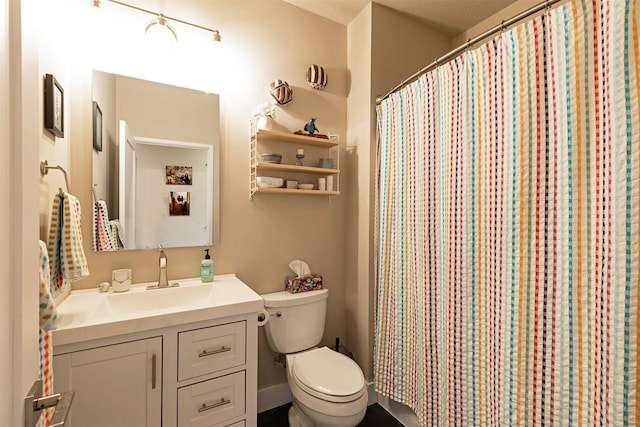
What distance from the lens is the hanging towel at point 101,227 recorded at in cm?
154

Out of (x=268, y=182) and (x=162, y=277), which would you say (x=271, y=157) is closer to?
(x=268, y=182)

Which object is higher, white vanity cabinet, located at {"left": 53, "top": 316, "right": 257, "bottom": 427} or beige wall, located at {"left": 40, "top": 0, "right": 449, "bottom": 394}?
beige wall, located at {"left": 40, "top": 0, "right": 449, "bottom": 394}

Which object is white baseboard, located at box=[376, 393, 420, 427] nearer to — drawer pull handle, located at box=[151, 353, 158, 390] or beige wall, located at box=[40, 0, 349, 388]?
beige wall, located at box=[40, 0, 349, 388]

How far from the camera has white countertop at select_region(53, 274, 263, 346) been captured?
3.70ft

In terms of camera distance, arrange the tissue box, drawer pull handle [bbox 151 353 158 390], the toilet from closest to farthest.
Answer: drawer pull handle [bbox 151 353 158 390] → the toilet → the tissue box

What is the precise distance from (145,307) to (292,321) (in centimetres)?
79

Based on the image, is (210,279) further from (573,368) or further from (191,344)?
(573,368)

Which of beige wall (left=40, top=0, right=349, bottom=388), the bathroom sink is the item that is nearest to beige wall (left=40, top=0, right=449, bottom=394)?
beige wall (left=40, top=0, right=349, bottom=388)

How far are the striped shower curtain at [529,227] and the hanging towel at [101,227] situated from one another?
156 cm

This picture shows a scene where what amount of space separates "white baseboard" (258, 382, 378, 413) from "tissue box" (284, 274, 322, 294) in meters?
0.64

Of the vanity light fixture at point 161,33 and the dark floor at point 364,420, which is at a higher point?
the vanity light fixture at point 161,33

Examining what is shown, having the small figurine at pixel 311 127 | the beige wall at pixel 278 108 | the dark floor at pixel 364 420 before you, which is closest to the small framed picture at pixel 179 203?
the beige wall at pixel 278 108

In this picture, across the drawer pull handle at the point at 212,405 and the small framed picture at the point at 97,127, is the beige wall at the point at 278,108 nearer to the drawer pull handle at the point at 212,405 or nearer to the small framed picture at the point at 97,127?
the small framed picture at the point at 97,127

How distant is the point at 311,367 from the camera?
1.68 metres
